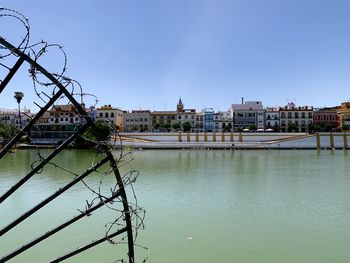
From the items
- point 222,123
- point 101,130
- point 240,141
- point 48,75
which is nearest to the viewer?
point 48,75

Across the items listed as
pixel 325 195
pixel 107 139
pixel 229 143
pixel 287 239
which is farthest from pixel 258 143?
pixel 107 139

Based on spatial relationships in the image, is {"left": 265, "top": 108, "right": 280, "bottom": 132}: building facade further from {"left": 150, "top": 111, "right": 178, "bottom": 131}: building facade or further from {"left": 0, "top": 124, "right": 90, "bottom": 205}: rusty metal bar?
{"left": 0, "top": 124, "right": 90, "bottom": 205}: rusty metal bar

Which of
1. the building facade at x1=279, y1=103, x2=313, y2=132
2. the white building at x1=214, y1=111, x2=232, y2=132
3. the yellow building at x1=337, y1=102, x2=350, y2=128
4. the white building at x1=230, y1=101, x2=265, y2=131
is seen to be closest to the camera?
the yellow building at x1=337, y1=102, x2=350, y2=128

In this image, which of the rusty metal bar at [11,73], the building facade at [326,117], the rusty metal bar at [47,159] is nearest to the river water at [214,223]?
the rusty metal bar at [47,159]

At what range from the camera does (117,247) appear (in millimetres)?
8719

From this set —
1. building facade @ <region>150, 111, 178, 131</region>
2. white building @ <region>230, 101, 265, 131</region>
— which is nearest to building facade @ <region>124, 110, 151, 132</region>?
building facade @ <region>150, 111, 178, 131</region>

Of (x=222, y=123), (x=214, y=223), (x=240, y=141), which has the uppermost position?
(x=222, y=123)

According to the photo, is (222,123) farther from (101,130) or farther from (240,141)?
(101,130)

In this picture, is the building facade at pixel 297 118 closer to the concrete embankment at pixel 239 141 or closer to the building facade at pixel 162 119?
the concrete embankment at pixel 239 141

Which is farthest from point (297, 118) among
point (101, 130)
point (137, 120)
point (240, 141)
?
point (101, 130)

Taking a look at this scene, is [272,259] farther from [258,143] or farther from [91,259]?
[258,143]

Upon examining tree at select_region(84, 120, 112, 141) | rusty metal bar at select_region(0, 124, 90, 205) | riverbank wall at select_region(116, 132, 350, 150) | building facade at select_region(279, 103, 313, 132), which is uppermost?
building facade at select_region(279, 103, 313, 132)

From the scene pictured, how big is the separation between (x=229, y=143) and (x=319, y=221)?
49385 mm

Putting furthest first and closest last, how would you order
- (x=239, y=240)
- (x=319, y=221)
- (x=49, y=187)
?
(x=49, y=187) → (x=319, y=221) → (x=239, y=240)
